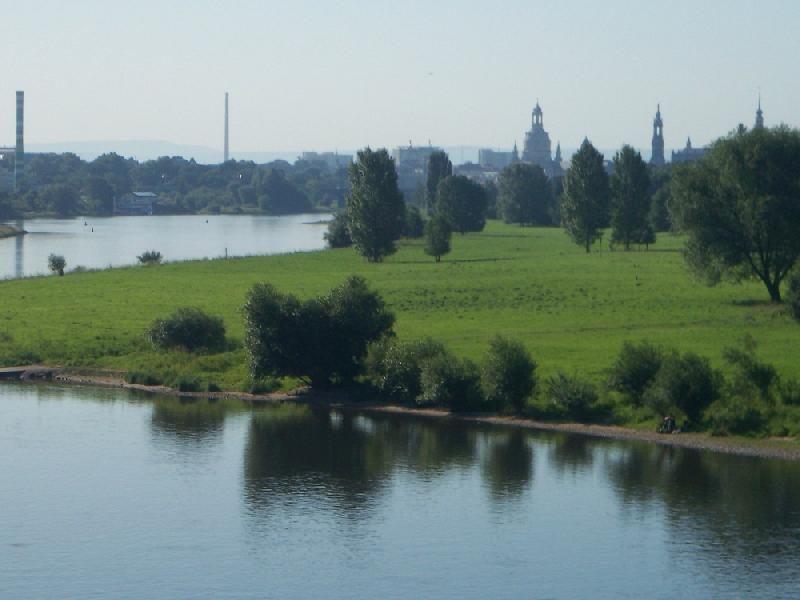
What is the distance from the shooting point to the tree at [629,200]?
319ft

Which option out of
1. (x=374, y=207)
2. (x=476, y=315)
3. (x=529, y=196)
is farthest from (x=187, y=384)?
(x=529, y=196)

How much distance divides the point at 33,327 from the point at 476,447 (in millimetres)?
25495

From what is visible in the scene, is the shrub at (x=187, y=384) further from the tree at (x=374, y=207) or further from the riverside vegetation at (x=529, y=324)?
the tree at (x=374, y=207)

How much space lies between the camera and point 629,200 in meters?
97.1

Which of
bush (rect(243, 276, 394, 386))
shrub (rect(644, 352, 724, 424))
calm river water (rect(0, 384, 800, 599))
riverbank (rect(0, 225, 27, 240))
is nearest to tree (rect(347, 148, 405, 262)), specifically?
bush (rect(243, 276, 394, 386))

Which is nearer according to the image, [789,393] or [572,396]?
[789,393]

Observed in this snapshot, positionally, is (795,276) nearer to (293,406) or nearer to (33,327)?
(293,406)

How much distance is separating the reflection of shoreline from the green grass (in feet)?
3.38

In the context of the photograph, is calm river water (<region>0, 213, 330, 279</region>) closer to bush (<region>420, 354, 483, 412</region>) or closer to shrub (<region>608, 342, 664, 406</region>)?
bush (<region>420, 354, 483, 412</region>)

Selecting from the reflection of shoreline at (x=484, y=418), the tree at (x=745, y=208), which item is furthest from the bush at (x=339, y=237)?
the reflection of shoreline at (x=484, y=418)

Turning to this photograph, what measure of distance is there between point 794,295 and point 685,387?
13.8 m

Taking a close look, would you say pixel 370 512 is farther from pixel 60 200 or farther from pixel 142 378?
pixel 60 200

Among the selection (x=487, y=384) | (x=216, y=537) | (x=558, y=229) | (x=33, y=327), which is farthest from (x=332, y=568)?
(x=558, y=229)

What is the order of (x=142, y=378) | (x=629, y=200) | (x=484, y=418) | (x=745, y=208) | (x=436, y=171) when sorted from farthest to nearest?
(x=436, y=171)
(x=629, y=200)
(x=745, y=208)
(x=142, y=378)
(x=484, y=418)
